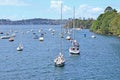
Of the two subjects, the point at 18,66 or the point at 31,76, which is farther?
the point at 18,66

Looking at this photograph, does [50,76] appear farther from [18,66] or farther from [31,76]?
[18,66]

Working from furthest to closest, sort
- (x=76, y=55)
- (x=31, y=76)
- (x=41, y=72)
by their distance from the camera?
1. (x=76, y=55)
2. (x=41, y=72)
3. (x=31, y=76)

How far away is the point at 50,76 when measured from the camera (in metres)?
74.8

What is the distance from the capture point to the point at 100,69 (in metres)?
84.1

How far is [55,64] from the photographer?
86062 millimetres

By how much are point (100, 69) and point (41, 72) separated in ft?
44.6

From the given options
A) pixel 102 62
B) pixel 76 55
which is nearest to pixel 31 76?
pixel 102 62

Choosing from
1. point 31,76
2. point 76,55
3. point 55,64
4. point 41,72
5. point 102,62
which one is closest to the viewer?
point 31,76

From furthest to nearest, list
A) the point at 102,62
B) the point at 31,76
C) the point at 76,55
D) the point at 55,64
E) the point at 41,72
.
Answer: the point at 76,55, the point at 102,62, the point at 55,64, the point at 41,72, the point at 31,76

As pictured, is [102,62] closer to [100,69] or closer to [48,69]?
[100,69]

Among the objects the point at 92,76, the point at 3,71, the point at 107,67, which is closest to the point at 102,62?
the point at 107,67

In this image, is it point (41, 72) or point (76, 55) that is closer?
point (41, 72)

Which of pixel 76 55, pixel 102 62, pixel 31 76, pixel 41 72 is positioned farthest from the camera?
pixel 76 55

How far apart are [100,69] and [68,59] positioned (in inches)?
698
